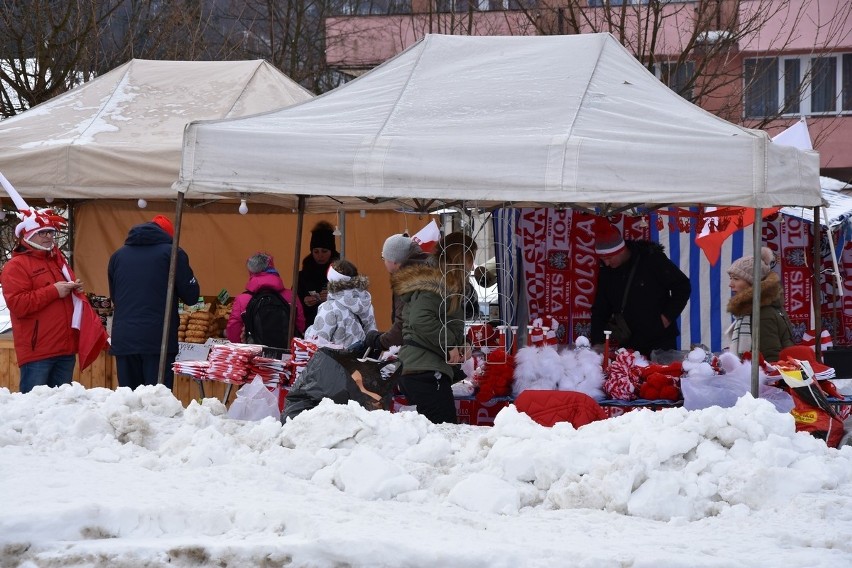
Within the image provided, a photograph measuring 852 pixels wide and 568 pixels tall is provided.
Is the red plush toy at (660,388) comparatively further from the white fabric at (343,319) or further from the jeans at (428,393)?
the white fabric at (343,319)

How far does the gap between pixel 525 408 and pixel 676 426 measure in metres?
1.33

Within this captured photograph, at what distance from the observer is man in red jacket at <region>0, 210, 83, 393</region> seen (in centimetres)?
770

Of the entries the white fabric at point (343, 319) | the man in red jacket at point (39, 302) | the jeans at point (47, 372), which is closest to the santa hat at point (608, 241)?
the white fabric at point (343, 319)

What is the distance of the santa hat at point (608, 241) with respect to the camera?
27.8 ft

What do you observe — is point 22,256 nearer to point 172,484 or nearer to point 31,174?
point 31,174

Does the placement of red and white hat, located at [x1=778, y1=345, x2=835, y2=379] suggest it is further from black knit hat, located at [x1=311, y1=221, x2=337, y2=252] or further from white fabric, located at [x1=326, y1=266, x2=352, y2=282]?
black knit hat, located at [x1=311, y1=221, x2=337, y2=252]

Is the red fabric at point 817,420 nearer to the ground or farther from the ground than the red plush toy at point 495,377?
nearer to the ground

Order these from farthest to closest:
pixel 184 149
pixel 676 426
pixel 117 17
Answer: pixel 117 17 < pixel 184 149 < pixel 676 426

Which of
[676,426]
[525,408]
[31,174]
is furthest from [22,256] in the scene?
[676,426]

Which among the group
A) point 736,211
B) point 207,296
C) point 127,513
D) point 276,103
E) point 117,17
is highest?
point 117,17

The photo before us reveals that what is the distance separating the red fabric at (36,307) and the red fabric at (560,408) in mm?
3395

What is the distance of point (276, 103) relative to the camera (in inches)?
418

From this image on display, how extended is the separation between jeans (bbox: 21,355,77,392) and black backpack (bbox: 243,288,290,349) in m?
1.56

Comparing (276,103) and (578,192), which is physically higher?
(276,103)
